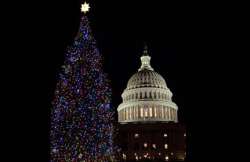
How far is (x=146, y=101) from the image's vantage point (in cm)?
10550

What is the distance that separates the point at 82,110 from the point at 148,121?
187 ft

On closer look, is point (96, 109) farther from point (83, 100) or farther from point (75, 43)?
point (75, 43)

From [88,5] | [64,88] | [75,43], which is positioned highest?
[88,5]

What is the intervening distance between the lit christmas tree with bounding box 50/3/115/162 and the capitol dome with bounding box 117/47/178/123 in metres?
59.8

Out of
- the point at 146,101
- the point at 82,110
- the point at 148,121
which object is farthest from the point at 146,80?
the point at 82,110

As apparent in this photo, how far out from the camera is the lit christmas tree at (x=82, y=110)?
41906mm

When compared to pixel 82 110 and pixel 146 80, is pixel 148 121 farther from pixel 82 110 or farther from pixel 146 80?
pixel 82 110

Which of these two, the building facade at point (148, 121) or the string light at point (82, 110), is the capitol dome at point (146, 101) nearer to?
the building facade at point (148, 121)

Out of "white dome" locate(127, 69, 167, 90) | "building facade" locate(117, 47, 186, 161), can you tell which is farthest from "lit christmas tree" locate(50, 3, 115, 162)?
"white dome" locate(127, 69, 167, 90)

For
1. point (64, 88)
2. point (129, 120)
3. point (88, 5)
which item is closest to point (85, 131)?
point (64, 88)

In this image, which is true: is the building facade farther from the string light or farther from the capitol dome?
the string light

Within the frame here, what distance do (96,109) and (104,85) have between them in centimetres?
276

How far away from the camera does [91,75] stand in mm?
43375

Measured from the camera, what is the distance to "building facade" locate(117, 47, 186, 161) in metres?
89.2
